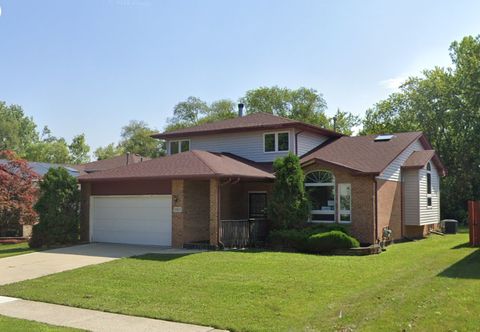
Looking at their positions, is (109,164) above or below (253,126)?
below

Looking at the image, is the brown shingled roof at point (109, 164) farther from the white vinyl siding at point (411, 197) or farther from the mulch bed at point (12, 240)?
the white vinyl siding at point (411, 197)

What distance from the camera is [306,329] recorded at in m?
7.66

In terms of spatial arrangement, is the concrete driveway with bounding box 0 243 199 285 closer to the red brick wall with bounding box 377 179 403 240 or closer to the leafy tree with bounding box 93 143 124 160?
the red brick wall with bounding box 377 179 403 240

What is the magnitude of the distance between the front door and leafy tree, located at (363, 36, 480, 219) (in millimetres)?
19034

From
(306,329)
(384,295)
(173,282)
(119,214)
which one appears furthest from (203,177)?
(306,329)

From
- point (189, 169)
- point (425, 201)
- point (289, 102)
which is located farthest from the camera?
point (289, 102)

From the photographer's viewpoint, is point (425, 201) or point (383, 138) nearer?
point (425, 201)

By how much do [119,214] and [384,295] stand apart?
14.2 meters

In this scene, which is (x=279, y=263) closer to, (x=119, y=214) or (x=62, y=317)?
(x=62, y=317)

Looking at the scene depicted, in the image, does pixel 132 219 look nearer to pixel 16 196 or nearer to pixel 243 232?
pixel 243 232

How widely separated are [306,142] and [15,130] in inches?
2658

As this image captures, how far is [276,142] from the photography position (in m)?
23.7

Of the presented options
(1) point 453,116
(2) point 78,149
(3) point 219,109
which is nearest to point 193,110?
(3) point 219,109

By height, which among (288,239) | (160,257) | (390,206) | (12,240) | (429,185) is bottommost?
(12,240)
